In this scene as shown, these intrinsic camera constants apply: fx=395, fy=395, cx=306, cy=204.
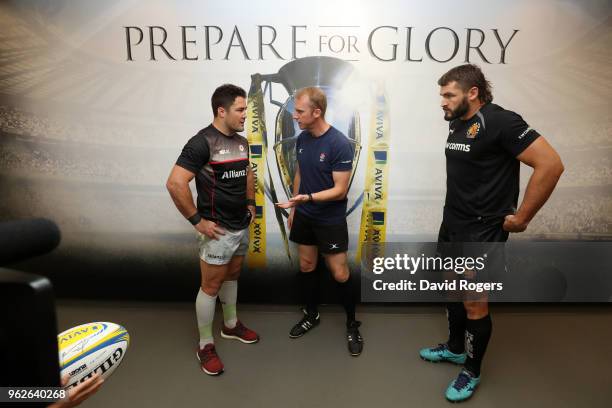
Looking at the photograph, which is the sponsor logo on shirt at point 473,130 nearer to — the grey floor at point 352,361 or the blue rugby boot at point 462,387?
the blue rugby boot at point 462,387

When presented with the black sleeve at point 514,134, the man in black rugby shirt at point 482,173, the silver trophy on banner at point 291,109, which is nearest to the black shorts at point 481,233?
the man in black rugby shirt at point 482,173

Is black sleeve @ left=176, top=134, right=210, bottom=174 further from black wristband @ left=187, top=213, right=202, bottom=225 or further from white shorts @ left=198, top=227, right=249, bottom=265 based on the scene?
white shorts @ left=198, top=227, right=249, bottom=265

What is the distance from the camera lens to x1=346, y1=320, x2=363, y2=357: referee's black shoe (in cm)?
237

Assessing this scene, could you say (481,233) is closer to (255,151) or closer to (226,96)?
(226,96)

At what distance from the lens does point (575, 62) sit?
2586mm

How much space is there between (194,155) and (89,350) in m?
1.01

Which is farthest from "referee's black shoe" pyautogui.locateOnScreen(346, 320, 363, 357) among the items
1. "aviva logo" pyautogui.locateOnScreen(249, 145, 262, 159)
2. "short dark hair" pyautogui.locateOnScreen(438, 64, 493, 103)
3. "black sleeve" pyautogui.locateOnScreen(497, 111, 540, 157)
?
"short dark hair" pyautogui.locateOnScreen(438, 64, 493, 103)

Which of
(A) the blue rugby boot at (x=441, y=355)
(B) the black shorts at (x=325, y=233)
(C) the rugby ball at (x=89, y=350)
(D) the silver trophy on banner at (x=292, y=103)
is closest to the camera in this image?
(C) the rugby ball at (x=89, y=350)

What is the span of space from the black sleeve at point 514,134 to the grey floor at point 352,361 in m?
1.26

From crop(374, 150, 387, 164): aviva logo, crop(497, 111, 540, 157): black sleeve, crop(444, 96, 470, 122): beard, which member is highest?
crop(444, 96, 470, 122): beard

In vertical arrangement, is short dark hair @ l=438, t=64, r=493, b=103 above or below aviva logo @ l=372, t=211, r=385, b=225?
above

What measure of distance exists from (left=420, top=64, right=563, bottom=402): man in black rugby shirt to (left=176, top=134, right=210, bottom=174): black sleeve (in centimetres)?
123

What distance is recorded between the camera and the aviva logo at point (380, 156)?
2713 mm

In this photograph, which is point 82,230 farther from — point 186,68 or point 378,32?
point 378,32
